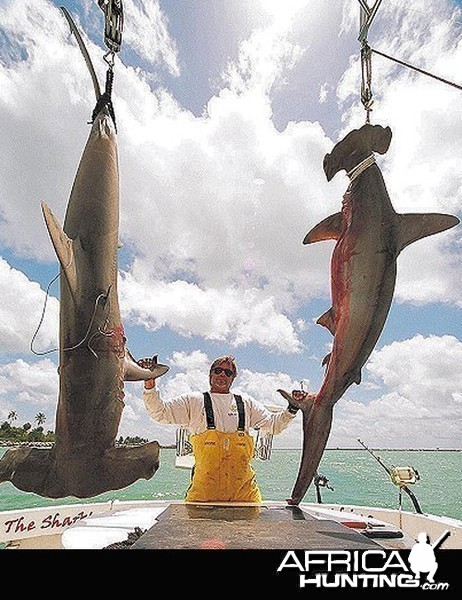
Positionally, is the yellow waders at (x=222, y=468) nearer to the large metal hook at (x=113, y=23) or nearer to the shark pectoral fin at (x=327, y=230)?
the shark pectoral fin at (x=327, y=230)

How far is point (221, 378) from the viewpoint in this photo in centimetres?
563

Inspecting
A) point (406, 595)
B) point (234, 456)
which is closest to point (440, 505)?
point (234, 456)

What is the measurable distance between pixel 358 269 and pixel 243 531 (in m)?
2.31

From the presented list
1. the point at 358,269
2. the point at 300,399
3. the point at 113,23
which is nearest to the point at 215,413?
the point at 300,399

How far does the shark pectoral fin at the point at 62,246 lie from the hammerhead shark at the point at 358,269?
2243 millimetres

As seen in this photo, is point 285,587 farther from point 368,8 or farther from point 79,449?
point 368,8

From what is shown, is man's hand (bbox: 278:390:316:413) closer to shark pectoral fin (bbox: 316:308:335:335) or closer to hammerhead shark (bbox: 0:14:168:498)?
shark pectoral fin (bbox: 316:308:335:335)

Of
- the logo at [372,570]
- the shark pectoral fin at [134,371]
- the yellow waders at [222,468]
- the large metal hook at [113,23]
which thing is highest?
the large metal hook at [113,23]

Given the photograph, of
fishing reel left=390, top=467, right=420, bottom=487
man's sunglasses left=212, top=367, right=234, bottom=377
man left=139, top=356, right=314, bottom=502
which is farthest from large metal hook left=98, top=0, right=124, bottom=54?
fishing reel left=390, top=467, right=420, bottom=487

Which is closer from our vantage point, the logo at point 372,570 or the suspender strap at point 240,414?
the logo at point 372,570

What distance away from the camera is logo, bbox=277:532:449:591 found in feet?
6.57

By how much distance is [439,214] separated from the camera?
4.82m

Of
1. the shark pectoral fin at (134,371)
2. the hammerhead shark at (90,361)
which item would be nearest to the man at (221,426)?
the shark pectoral fin at (134,371)

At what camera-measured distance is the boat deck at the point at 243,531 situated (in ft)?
9.12
